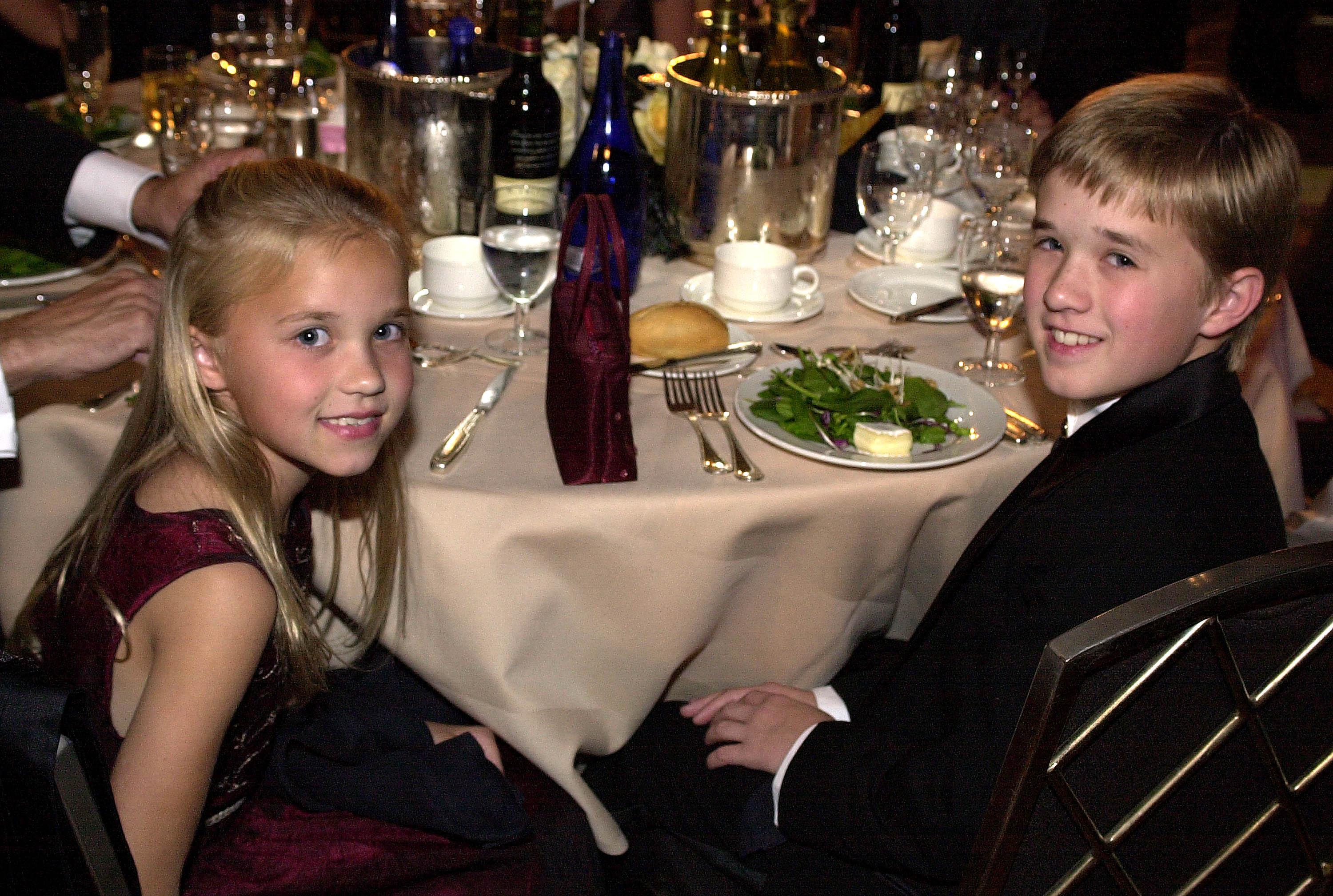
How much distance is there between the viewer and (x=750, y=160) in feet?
6.24

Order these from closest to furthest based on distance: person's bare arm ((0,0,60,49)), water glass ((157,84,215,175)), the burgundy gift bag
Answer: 1. the burgundy gift bag
2. water glass ((157,84,215,175))
3. person's bare arm ((0,0,60,49))

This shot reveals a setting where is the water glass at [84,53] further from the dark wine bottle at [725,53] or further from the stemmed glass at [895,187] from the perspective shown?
the stemmed glass at [895,187]

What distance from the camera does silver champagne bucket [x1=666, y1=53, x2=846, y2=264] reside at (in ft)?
6.12

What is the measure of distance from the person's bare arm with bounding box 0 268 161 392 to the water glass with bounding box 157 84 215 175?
0.56 metres

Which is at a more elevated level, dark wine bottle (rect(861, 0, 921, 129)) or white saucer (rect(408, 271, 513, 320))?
dark wine bottle (rect(861, 0, 921, 129))

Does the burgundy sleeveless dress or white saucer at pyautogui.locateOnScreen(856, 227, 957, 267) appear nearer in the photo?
the burgundy sleeveless dress

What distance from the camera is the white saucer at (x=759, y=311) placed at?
5.84ft

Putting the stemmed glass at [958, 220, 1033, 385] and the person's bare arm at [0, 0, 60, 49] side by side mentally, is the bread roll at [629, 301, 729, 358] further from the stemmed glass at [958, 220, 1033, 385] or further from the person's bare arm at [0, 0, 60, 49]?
the person's bare arm at [0, 0, 60, 49]

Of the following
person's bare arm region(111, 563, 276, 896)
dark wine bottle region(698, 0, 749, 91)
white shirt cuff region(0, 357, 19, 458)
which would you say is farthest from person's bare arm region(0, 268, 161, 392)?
dark wine bottle region(698, 0, 749, 91)

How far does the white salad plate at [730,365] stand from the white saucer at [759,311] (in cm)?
7

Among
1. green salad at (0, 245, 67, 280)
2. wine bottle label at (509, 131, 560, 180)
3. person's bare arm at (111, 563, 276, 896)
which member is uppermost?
wine bottle label at (509, 131, 560, 180)

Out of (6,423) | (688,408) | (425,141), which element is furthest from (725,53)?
(6,423)

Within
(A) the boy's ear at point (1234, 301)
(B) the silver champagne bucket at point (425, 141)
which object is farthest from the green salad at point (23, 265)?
(A) the boy's ear at point (1234, 301)

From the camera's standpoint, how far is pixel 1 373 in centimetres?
133
